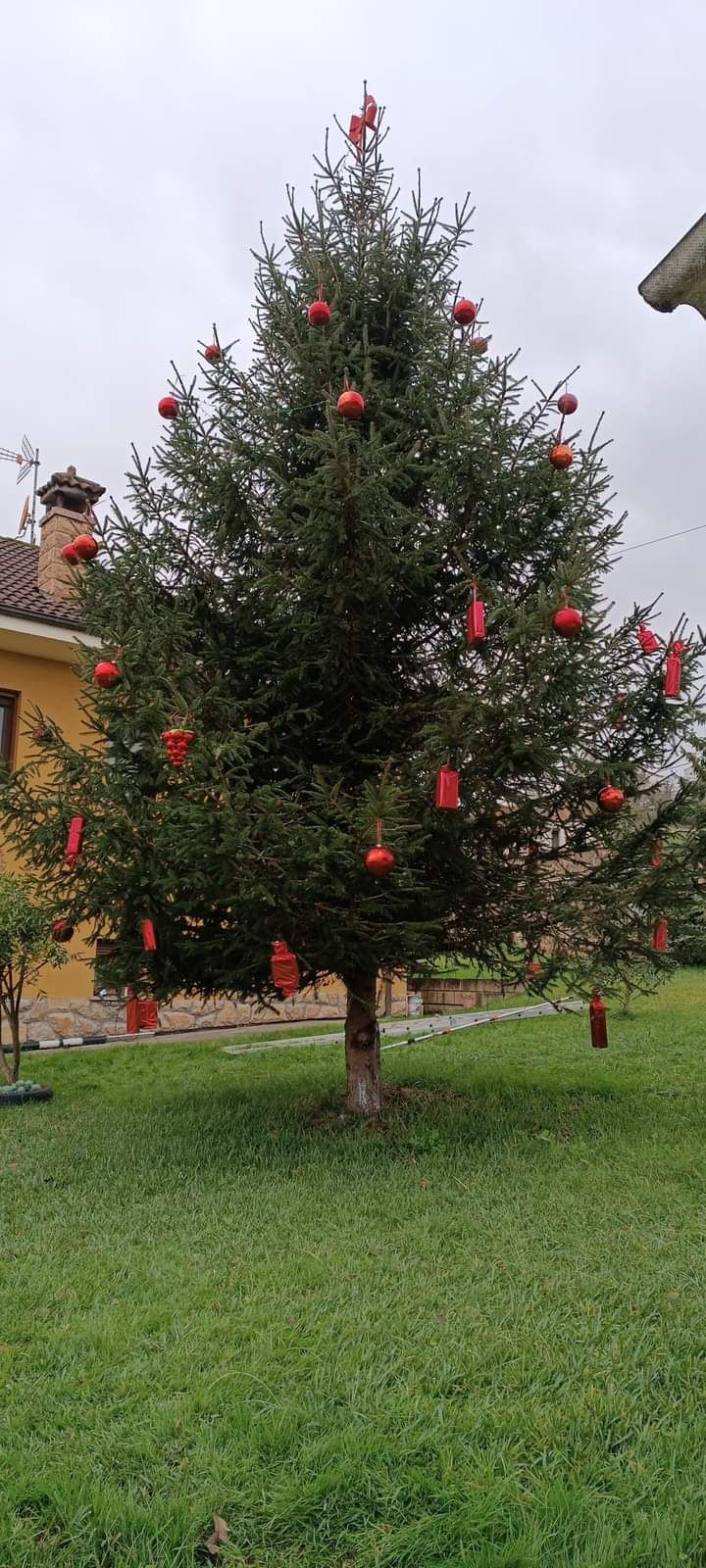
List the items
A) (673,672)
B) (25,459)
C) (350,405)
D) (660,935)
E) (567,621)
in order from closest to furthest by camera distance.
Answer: (567,621)
(350,405)
(673,672)
(660,935)
(25,459)

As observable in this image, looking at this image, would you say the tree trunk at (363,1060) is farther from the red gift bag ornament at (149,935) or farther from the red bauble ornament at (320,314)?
the red bauble ornament at (320,314)

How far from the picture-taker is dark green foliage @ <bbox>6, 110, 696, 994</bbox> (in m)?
5.12

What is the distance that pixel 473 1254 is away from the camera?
3842mm

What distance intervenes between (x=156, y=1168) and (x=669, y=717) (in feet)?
13.3

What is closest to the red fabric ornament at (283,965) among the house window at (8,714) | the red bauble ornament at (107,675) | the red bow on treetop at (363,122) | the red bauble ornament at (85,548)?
the red bauble ornament at (107,675)

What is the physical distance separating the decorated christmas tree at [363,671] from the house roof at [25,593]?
10.8 ft

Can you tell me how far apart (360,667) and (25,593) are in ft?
21.1

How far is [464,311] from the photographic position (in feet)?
19.4

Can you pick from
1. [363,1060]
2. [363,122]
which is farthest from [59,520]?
[363,1060]

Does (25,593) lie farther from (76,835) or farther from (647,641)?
Answer: (647,641)

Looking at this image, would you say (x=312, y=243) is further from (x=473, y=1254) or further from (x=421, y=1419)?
(x=421, y=1419)

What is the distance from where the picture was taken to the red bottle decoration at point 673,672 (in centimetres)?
550

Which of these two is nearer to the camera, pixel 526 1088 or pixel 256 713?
pixel 256 713

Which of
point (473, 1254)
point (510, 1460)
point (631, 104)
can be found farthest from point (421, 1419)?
point (631, 104)
